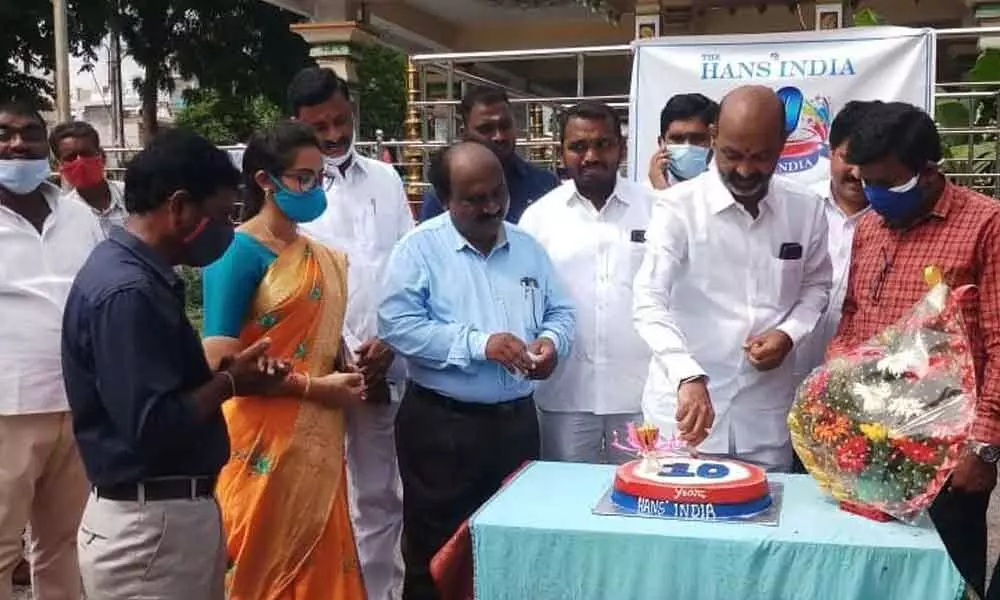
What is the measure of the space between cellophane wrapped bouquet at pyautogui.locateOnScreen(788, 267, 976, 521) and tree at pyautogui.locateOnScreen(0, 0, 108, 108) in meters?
20.5

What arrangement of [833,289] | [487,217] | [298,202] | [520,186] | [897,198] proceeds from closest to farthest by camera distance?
[897,198]
[298,202]
[487,217]
[833,289]
[520,186]

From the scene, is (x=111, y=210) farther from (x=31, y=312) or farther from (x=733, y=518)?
(x=733, y=518)

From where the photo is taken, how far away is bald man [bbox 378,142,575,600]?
10.2ft

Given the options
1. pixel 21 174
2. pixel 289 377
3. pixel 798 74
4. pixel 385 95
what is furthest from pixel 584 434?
pixel 385 95

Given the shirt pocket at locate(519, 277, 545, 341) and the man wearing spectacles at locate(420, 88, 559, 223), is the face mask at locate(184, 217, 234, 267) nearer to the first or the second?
the shirt pocket at locate(519, 277, 545, 341)

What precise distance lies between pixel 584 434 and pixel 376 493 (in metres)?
0.80

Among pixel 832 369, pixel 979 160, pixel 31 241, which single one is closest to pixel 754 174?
pixel 832 369

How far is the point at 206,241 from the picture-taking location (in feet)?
7.63

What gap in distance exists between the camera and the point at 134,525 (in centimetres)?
224

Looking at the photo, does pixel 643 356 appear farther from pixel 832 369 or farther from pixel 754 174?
pixel 832 369

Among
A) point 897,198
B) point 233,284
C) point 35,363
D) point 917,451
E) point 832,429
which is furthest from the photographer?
point 35,363

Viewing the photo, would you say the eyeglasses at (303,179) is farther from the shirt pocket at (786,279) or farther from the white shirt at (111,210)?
the white shirt at (111,210)

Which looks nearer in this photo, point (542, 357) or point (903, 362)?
point (903, 362)

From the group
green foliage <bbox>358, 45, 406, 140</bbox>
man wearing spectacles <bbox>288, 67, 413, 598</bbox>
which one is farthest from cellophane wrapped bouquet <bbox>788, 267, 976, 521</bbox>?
green foliage <bbox>358, 45, 406, 140</bbox>
